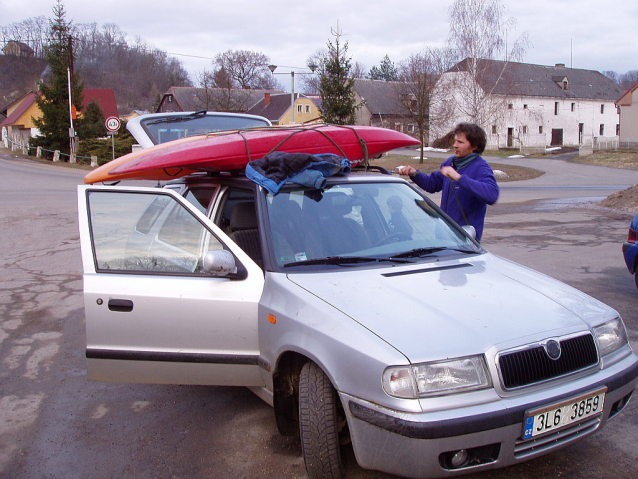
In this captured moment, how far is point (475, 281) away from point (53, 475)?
261 centimetres

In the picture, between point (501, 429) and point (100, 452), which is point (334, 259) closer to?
point (501, 429)

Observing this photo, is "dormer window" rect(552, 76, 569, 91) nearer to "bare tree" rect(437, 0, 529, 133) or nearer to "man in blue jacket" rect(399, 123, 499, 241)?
"bare tree" rect(437, 0, 529, 133)

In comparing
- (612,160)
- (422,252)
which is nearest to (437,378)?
(422,252)

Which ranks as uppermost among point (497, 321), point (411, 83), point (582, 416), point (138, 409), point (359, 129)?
point (411, 83)

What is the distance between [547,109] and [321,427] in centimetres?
7098

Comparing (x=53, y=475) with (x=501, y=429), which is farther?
(x=53, y=475)

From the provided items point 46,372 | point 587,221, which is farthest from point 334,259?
point 587,221

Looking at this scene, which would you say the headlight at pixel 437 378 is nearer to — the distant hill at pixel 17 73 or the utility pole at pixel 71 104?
the utility pole at pixel 71 104

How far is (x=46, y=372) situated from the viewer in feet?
15.6

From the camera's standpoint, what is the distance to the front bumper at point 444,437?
98.0 inches

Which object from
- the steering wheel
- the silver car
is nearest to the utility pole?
the silver car

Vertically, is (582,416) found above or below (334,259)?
below

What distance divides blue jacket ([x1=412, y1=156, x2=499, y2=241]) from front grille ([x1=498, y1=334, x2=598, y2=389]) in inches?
76.2

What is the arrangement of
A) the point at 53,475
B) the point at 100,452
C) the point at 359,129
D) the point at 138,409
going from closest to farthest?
the point at 53,475
the point at 100,452
the point at 138,409
the point at 359,129
